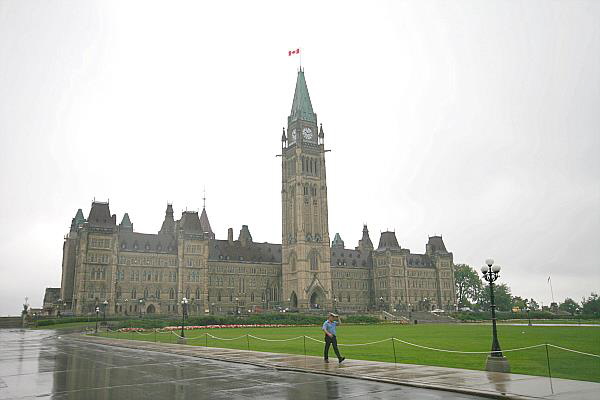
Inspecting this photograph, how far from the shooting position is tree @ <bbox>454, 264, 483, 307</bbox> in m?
157

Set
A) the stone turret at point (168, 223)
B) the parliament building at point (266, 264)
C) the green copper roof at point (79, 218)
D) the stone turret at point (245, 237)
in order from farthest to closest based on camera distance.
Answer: the stone turret at point (245, 237), the stone turret at point (168, 223), the green copper roof at point (79, 218), the parliament building at point (266, 264)

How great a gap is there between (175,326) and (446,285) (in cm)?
10279

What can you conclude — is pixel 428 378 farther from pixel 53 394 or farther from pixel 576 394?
pixel 53 394

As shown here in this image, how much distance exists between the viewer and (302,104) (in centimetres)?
13188

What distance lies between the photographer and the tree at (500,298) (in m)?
143

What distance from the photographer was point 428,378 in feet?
53.1

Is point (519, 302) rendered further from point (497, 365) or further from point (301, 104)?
point (497, 365)

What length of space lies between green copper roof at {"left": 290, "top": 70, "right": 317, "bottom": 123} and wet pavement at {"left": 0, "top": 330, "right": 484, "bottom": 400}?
11092 cm

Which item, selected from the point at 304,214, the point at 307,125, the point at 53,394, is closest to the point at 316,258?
A: the point at 304,214

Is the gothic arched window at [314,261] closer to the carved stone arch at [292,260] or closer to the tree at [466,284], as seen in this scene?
the carved stone arch at [292,260]

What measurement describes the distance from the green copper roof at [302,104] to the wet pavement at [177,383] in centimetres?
11092

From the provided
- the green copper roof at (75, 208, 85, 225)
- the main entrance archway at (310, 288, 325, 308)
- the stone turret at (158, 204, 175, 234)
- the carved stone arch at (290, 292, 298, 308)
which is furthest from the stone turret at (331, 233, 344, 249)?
the green copper roof at (75, 208, 85, 225)

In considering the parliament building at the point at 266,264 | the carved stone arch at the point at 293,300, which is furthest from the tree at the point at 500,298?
the carved stone arch at the point at 293,300

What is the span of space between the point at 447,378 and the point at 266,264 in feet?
372
